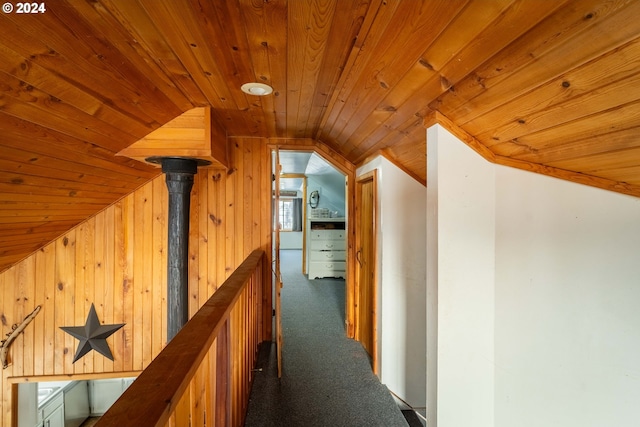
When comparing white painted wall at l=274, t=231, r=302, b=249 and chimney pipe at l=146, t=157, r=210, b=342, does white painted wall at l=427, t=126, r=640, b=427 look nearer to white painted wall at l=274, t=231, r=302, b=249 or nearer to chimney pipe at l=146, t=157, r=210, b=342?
chimney pipe at l=146, t=157, r=210, b=342

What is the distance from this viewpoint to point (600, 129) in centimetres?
87

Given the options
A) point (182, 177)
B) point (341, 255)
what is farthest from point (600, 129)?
point (341, 255)

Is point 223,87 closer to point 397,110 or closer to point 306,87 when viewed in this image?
point 306,87

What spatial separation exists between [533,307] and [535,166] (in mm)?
657

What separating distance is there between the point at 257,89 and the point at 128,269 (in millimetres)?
2162

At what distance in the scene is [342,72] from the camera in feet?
4.08

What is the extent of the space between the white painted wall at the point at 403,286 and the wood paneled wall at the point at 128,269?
3.87ft

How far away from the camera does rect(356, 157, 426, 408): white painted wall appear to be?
205 centimetres

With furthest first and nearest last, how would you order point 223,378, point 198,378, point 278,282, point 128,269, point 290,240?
point 290,240
point 128,269
point 278,282
point 223,378
point 198,378

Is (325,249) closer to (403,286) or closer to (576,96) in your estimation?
(403,286)

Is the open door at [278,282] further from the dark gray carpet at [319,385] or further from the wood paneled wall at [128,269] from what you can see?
the wood paneled wall at [128,269]

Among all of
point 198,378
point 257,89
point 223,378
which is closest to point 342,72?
point 257,89

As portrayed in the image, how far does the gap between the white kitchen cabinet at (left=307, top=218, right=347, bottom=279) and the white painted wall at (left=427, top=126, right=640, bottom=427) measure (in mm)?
3674

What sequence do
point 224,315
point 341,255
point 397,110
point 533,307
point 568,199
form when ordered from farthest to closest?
point 341,255
point 397,110
point 533,307
point 568,199
point 224,315
